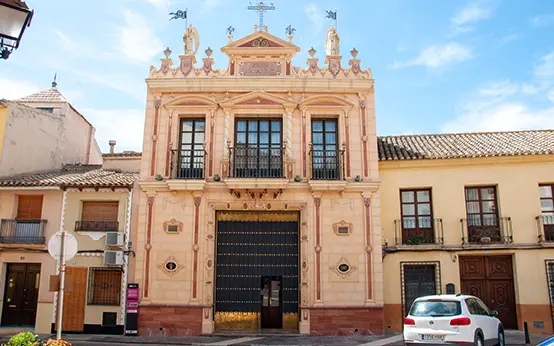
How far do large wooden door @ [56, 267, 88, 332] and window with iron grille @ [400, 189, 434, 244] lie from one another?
11.2 m

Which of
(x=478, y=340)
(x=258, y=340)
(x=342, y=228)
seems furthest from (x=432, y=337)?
(x=342, y=228)

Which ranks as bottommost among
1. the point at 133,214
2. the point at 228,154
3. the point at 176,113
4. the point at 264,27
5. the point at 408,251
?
the point at 408,251

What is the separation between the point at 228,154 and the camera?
54.3ft

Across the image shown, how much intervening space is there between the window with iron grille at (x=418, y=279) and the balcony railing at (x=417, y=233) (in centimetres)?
76

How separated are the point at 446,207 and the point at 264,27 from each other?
30.2 feet

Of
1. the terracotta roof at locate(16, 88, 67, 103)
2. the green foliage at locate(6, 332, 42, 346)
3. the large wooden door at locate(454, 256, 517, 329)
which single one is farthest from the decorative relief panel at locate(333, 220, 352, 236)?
the terracotta roof at locate(16, 88, 67, 103)

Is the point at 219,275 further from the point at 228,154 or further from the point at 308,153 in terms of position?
the point at 308,153

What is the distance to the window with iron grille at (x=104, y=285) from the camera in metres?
16.5

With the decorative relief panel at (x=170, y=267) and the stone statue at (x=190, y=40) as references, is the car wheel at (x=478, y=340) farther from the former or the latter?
the stone statue at (x=190, y=40)

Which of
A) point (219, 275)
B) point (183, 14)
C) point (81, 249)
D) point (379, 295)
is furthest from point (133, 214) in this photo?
point (379, 295)

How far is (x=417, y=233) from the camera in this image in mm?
17031

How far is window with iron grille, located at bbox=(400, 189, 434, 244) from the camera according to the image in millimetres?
16938

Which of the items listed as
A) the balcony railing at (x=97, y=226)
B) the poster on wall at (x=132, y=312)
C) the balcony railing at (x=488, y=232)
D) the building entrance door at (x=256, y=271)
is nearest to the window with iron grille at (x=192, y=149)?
the building entrance door at (x=256, y=271)

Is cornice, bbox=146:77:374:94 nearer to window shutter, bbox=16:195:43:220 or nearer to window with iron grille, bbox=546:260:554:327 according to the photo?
window shutter, bbox=16:195:43:220
